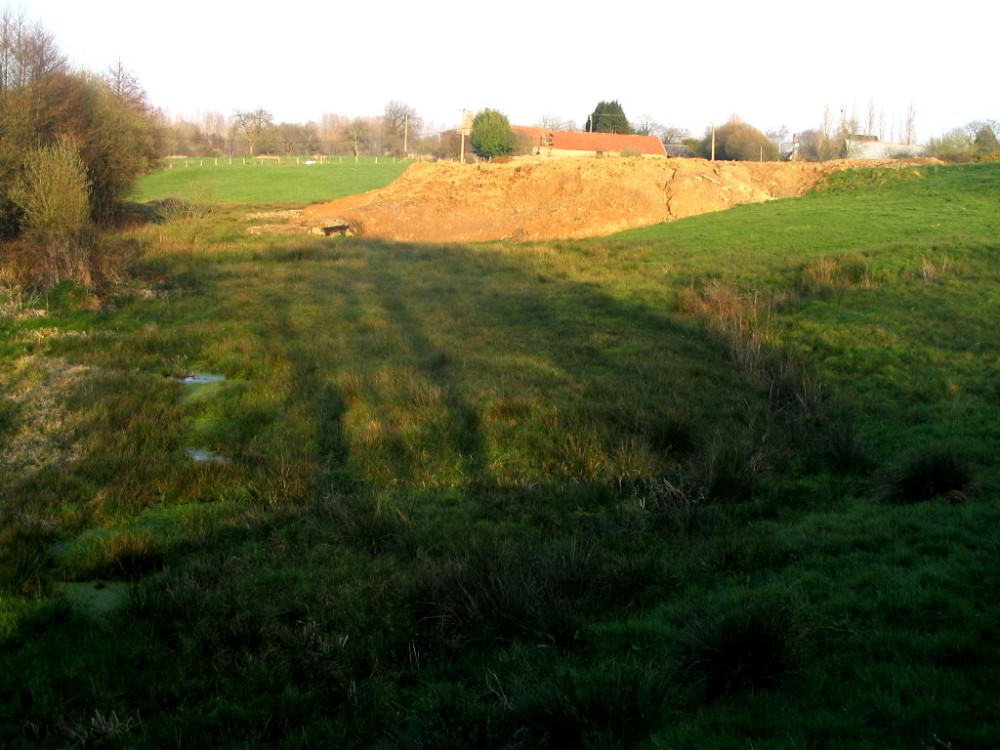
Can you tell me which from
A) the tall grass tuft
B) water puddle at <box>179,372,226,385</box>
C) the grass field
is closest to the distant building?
the grass field

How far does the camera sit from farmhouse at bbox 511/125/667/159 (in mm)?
75562

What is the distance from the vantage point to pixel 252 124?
109875mm

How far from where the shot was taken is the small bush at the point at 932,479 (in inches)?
289

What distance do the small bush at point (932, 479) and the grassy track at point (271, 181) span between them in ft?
158

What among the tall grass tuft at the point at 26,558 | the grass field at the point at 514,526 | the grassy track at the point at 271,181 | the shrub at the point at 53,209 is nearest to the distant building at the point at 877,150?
the grassy track at the point at 271,181

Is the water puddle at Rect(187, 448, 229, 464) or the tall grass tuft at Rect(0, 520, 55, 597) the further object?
the water puddle at Rect(187, 448, 229, 464)

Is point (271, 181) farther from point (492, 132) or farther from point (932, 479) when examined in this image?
point (932, 479)

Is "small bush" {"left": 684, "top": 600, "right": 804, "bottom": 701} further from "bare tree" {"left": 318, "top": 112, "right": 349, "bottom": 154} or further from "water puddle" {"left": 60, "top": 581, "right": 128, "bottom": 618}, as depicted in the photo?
"bare tree" {"left": 318, "top": 112, "right": 349, "bottom": 154}

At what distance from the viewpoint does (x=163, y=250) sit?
26.5 m

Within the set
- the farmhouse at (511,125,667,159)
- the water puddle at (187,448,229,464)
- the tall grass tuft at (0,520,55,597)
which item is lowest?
the water puddle at (187,448,229,464)

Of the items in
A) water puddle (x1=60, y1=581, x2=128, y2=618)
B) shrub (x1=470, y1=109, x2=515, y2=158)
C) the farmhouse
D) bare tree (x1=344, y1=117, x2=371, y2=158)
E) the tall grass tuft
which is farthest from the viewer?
bare tree (x1=344, y1=117, x2=371, y2=158)

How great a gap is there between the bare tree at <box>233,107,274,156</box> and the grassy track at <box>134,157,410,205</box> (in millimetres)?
22065

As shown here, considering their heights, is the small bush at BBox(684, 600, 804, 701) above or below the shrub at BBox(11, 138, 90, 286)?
below

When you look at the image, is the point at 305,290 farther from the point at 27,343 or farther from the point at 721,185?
the point at 721,185
